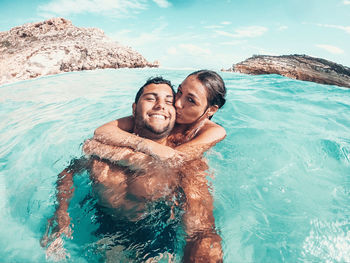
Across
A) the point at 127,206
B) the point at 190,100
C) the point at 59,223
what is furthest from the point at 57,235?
the point at 190,100

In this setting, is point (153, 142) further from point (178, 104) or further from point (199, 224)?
point (199, 224)

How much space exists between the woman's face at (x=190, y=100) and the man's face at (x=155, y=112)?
0.51ft

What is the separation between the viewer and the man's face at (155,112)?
A: 2.75 m

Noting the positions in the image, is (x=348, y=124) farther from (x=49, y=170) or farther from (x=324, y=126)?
(x=49, y=170)

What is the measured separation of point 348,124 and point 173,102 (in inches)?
193

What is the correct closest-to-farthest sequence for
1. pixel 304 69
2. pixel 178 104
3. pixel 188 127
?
pixel 178 104
pixel 188 127
pixel 304 69

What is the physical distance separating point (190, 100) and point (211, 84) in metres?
0.44

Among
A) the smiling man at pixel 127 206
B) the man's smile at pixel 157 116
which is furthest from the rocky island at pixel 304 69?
the smiling man at pixel 127 206

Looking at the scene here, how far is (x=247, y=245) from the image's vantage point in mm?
2326

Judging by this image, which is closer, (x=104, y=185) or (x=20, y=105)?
(x=104, y=185)

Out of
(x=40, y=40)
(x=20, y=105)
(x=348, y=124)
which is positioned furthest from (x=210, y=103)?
(x=40, y=40)

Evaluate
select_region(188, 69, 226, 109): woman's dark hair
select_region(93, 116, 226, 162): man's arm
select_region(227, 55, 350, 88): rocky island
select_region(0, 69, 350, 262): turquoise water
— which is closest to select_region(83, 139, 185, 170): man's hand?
select_region(93, 116, 226, 162): man's arm

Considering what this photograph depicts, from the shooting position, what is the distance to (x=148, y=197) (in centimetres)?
221

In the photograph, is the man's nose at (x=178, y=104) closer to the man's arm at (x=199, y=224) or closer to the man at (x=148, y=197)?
the man at (x=148, y=197)
